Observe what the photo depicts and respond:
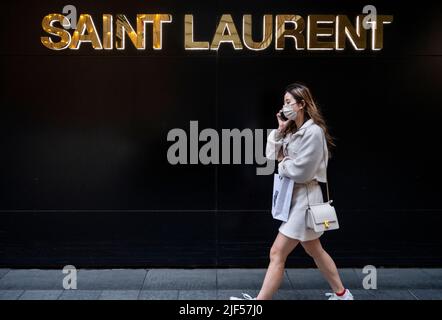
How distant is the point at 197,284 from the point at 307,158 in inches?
83.3

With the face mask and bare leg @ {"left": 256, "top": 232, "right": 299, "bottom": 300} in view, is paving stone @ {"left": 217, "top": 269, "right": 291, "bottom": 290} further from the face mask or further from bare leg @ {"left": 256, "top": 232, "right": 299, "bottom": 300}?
the face mask

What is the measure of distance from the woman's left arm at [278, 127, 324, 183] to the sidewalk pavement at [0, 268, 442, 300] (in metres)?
1.48

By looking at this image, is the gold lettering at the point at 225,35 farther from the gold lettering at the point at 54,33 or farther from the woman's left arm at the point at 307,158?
the woman's left arm at the point at 307,158

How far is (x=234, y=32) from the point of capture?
263 inches

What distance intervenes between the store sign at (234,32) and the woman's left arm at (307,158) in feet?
6.37

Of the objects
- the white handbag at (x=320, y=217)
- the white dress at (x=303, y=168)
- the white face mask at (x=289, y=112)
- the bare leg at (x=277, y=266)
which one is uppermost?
the white face mask at (x=289, y=112)

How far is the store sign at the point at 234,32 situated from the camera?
21.8 ft

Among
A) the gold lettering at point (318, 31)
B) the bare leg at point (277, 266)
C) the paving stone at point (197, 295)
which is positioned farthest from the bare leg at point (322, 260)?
the gold lettering at point (318, 31)

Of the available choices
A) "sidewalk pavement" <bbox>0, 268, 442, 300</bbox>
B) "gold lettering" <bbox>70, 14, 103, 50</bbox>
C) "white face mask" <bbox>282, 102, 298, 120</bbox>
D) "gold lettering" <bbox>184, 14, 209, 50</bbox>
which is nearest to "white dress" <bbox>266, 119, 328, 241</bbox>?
"white face mask" <bbox>282, 102, 298, 120</bbox>

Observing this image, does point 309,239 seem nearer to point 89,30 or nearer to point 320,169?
point 320,169

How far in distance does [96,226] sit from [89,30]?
2.19 m

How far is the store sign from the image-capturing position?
6.64 meters

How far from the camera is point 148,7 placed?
6.65m
